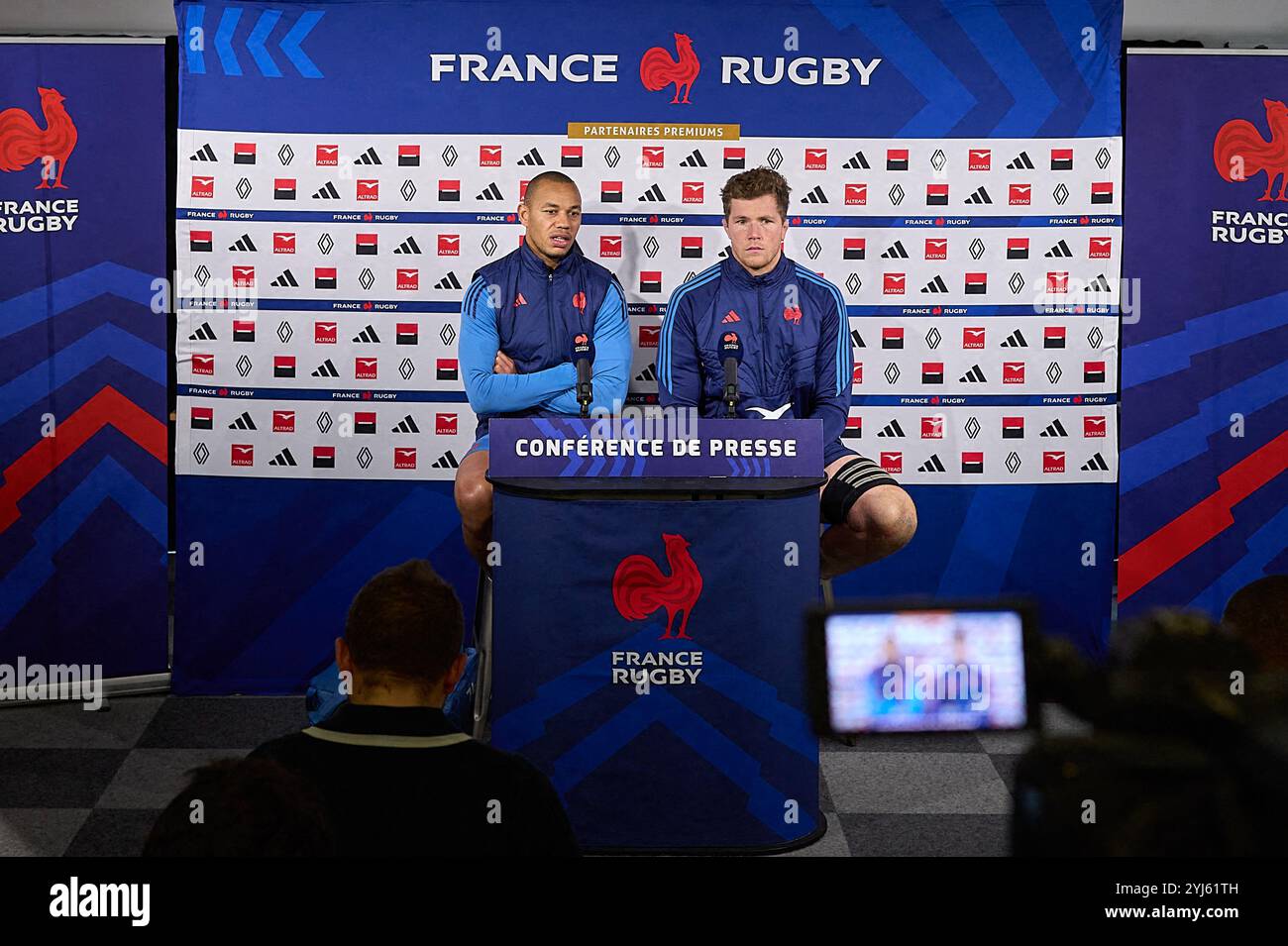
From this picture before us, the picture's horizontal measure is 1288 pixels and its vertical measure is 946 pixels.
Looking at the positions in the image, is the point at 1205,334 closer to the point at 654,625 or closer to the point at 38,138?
the point at 654,625

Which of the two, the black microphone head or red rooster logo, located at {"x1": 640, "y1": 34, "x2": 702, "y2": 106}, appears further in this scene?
red rooster logo, located at {"x1": 640, "y1": 34, "x2": 702, "y2": 106}

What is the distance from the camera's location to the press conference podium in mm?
3328

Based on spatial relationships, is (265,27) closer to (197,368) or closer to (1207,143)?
(197,368)

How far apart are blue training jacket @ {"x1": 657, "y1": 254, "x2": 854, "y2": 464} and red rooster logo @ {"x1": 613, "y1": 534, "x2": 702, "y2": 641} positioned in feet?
4.09

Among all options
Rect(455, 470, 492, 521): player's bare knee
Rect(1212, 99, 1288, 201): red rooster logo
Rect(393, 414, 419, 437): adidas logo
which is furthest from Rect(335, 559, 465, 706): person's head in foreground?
Rect(1212, 99, 1288, 201): red rooster logo

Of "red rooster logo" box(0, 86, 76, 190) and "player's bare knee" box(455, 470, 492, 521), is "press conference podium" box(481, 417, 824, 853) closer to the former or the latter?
"player's bare knee" box(455, 470, 492, 521)

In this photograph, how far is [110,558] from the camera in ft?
16.3

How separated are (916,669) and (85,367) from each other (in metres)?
4.43

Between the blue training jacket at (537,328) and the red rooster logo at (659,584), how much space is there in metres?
1.29

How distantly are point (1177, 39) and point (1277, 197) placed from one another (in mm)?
1030
